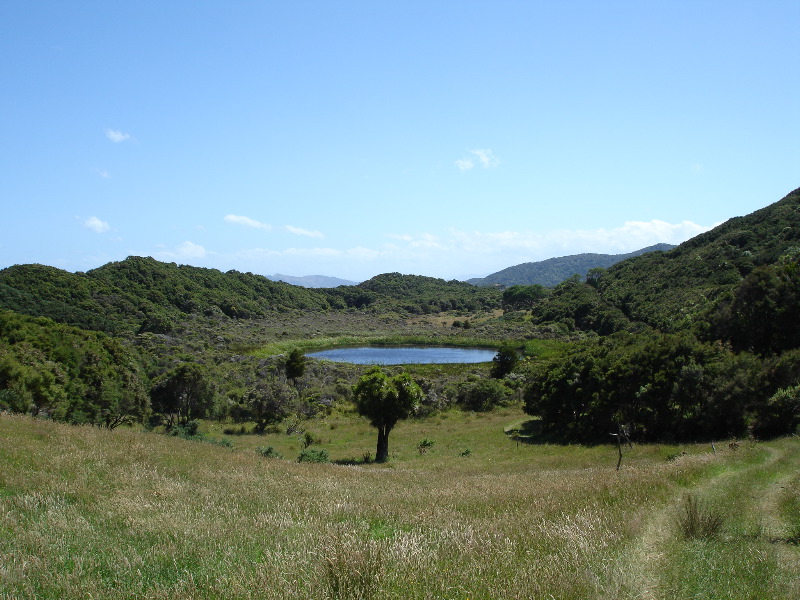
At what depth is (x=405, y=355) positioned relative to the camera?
312 feet

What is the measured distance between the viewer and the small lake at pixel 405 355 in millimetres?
85912

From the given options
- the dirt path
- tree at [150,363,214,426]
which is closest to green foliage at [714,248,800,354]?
the dirt path

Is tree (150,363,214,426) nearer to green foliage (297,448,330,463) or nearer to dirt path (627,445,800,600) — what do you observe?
green foliage (297,448,330,463)

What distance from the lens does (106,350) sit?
35281 mm

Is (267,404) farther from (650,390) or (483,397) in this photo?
(650,390)

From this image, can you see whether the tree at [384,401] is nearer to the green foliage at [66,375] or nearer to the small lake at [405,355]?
the green foliage at [66,375]

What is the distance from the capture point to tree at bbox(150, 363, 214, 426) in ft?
126

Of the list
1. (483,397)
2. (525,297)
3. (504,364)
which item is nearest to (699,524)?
(483,397)

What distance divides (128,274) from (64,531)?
12386cm

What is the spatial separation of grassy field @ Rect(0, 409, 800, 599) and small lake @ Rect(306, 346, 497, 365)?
72.2 metres

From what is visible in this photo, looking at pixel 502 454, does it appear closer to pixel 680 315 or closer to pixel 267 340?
pixel 680 315

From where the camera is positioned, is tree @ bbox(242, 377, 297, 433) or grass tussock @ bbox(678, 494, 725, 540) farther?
tree @ bbox(242, 377, 297, 433)

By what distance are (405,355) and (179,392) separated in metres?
59.2

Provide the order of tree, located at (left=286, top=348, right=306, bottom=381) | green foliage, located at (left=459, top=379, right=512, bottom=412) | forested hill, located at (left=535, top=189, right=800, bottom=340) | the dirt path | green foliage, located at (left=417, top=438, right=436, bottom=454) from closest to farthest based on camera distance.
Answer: the dirt path
forested hill, located at (left=535, top=189, right=800, bottom=340)
green foliage, located at (left=417, top=438, right=436, bottom=454)
green foliage, located at (left=459, top=379, right=512, bottom=412)
tree, located at (left=286, top=348, right=306, bottom=381)
